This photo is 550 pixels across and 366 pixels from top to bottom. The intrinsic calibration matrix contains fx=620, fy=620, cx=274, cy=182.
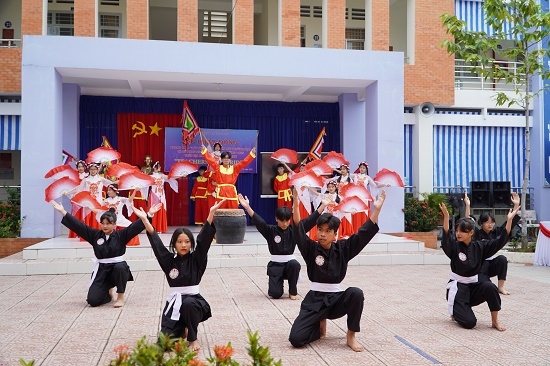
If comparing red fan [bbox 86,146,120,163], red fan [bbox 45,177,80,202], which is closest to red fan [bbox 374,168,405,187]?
red fan [bbox 86,146,120,163]

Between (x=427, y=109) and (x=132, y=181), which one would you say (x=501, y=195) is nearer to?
(x=427, y=109)

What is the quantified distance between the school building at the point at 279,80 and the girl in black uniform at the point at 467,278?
7.81m

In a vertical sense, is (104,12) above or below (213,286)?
above

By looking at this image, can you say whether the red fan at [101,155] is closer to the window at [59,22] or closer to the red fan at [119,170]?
the red fan at [119,170]

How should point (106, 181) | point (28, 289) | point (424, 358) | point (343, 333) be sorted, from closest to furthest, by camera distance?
point (424, 358), point (343, 333), point (28, 289), point (106, 181)

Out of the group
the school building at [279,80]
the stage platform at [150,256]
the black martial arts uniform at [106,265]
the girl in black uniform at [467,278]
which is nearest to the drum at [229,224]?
the stage platform at [150,256]

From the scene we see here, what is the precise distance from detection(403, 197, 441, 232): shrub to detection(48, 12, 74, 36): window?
11141mm

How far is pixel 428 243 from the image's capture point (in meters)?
14.6

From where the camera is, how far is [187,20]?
50.4 ft

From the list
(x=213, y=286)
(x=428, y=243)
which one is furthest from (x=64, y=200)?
(x=428, y=243)

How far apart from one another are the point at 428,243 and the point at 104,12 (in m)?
11.4

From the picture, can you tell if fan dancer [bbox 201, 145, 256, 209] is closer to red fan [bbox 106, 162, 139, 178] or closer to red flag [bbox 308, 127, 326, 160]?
red fan [bbox 106, 162, 139, 178]

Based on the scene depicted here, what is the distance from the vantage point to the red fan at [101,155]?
12.8 m

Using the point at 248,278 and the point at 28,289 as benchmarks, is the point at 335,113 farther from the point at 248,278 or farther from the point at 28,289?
the point at 28,289
